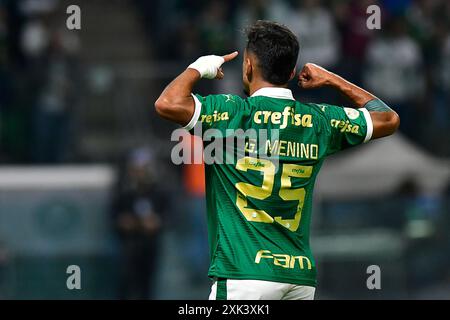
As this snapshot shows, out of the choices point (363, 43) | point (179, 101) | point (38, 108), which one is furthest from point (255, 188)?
point (363, 43)

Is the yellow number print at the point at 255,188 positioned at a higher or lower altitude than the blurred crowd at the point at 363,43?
lower

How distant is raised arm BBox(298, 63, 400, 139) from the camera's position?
21.7 feet

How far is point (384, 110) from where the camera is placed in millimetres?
6688

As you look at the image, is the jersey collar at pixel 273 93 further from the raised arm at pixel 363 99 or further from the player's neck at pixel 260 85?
the raised arm at pixel 363 99

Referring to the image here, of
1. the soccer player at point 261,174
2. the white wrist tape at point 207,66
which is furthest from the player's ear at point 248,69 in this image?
the white wrist tape at point 207,66

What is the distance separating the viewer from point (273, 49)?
20.5ft

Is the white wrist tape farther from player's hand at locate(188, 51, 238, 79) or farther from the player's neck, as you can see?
the player's neck

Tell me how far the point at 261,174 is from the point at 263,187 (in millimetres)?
73

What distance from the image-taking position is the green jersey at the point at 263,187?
244 inches

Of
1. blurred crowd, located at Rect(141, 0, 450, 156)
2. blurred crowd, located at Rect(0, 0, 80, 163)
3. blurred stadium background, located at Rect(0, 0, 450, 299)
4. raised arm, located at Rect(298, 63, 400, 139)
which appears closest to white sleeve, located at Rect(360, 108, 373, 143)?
raised arm, located at Rect(298, 63, 400, 139)

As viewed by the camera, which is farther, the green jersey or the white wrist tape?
the white wrist tape

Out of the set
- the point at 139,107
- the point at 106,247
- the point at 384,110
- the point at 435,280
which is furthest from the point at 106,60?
the point at 384,110

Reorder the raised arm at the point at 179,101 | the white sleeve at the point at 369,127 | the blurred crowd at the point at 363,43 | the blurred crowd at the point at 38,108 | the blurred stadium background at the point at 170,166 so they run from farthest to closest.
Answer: the blurred crowd at the point at 363,43, the blurred crowd at the point at 38,108, the blurred stadium background at the point at 170,166, the white sleeve at the point at 369,127, the raised arm at the point at 179,101

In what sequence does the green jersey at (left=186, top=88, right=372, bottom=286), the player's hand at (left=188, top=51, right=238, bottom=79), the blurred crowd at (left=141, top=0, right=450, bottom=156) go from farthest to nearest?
the blurred crowd at (left=141, top=0, right=450, bottom=156), the player's hand at (left=188, top=51, right=238, bottom=79), the green jersey at (left=186, top=88, right=372, bottom=286)
